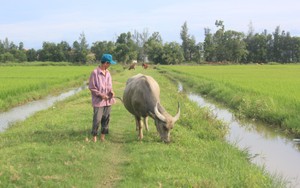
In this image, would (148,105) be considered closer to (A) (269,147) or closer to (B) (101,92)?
(B) (101,92)

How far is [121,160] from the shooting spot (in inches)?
252

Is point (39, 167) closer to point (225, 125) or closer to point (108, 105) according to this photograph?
point (108, 105)

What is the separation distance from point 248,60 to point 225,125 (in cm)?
7346

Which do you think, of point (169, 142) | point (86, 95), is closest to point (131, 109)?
point (169, 142)

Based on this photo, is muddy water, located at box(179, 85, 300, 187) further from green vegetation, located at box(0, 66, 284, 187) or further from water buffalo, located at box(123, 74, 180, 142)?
water buffalo, located at box(123, 74, 180, 142)

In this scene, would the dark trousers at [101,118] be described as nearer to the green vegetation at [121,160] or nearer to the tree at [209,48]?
the green vegetation at [121,160]

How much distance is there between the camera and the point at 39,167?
563cm

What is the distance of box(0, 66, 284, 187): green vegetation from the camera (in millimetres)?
5195

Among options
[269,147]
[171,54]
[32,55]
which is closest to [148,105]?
[269,147]

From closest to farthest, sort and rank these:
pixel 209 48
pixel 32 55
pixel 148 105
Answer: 1. pixel 148 105
2. pixel 209 48
3. pixel 32 55

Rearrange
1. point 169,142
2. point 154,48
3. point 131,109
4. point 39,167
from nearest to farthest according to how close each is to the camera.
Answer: point 39,167
point 169,142
point 131,109
point 154,48

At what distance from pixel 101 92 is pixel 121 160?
1.59 metres

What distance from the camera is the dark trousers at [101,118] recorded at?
7.40 m

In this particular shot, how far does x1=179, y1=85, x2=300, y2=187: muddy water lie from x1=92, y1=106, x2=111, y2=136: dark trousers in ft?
10.1
